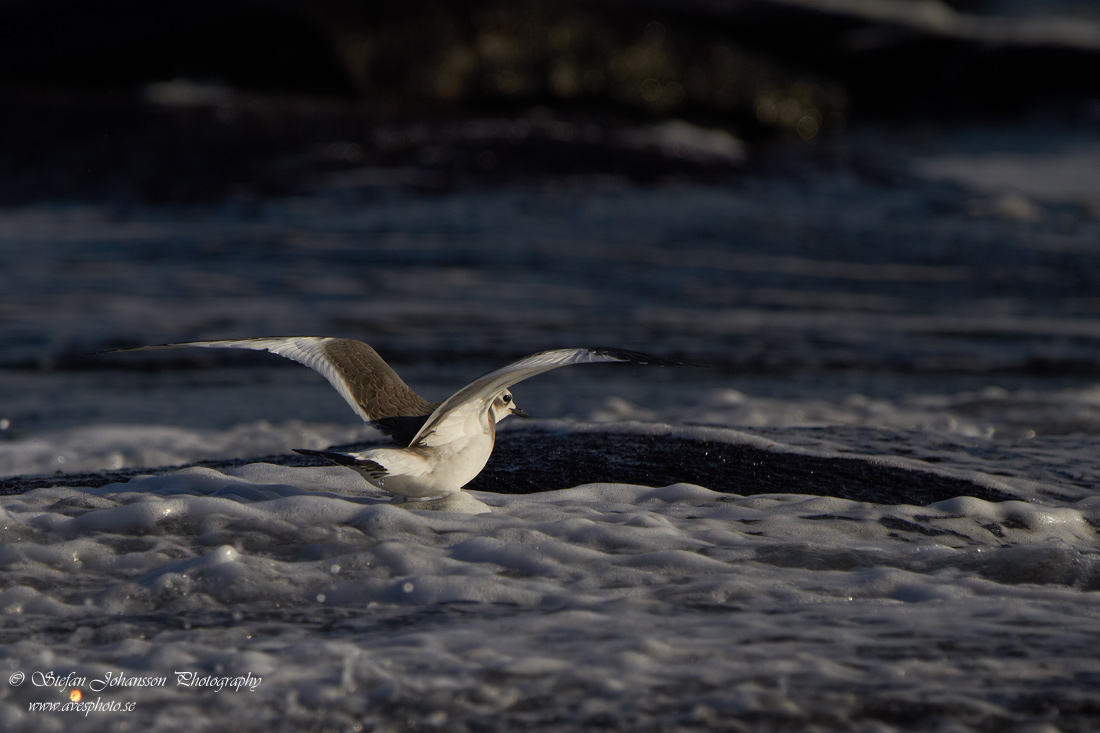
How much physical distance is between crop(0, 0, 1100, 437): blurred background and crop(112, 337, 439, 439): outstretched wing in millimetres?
2489

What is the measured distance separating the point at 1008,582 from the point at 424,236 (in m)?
9.58

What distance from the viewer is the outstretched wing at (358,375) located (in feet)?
12.3

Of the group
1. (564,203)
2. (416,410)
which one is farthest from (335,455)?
(564,203)

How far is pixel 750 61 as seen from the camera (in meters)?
19.8

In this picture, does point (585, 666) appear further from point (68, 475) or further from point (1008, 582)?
point (68, 475)

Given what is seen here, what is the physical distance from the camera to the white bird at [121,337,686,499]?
320cm

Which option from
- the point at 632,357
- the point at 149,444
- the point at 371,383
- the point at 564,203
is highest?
the point at 564,203

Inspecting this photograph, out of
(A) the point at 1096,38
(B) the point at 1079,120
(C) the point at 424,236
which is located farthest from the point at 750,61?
(C) the point at 424,236

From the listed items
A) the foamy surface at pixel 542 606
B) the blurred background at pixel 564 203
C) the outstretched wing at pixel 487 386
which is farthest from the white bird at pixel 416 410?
the blurred background at pixel 564 203

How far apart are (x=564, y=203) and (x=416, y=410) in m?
10.4

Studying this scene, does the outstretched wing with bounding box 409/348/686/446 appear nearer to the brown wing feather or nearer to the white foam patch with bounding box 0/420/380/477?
the brown wing feather

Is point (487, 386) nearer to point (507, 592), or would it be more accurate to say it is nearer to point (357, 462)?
point (357, 462)

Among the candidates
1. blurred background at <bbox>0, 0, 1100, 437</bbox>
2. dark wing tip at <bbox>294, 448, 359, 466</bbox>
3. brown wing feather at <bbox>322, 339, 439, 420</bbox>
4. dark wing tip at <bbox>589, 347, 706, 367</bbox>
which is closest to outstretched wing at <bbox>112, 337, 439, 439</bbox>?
brown wing feather at <bbox>322, 339, 439, 420</bbox>

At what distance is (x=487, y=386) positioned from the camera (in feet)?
10.5
